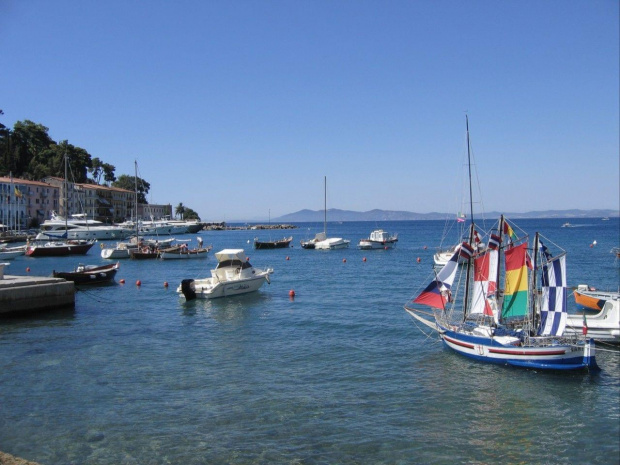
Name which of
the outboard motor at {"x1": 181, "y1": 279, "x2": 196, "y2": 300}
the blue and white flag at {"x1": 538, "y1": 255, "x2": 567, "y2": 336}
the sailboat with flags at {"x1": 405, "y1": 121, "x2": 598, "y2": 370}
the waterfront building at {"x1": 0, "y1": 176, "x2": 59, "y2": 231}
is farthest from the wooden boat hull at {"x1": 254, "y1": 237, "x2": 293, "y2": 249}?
the blue and white flag at {"x1": 538, "y1": 255, "x2": 567, "y2": 336}

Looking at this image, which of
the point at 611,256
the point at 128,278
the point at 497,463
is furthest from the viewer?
the point at 611,256

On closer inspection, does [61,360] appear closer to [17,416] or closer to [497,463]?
[17,416]

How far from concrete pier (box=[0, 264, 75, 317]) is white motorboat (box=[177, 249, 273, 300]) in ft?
25.4

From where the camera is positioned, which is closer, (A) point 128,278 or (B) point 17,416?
(B) point 17,416

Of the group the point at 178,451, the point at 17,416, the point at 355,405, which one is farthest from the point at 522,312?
the point at 17,416

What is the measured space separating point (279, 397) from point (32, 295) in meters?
20.5

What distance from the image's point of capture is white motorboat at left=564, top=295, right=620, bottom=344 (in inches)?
936

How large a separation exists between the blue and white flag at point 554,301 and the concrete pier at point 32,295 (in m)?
27.3

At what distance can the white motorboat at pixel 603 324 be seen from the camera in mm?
23766

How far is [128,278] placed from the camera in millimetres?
53938

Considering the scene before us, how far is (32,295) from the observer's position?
31.1 m

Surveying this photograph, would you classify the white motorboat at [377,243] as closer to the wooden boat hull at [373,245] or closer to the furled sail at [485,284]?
the wooden boat hull at [373,245]

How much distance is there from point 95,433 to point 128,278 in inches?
1617

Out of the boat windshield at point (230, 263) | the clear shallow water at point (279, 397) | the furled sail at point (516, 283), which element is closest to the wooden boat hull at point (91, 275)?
the boat windshield at point (230, 263)
